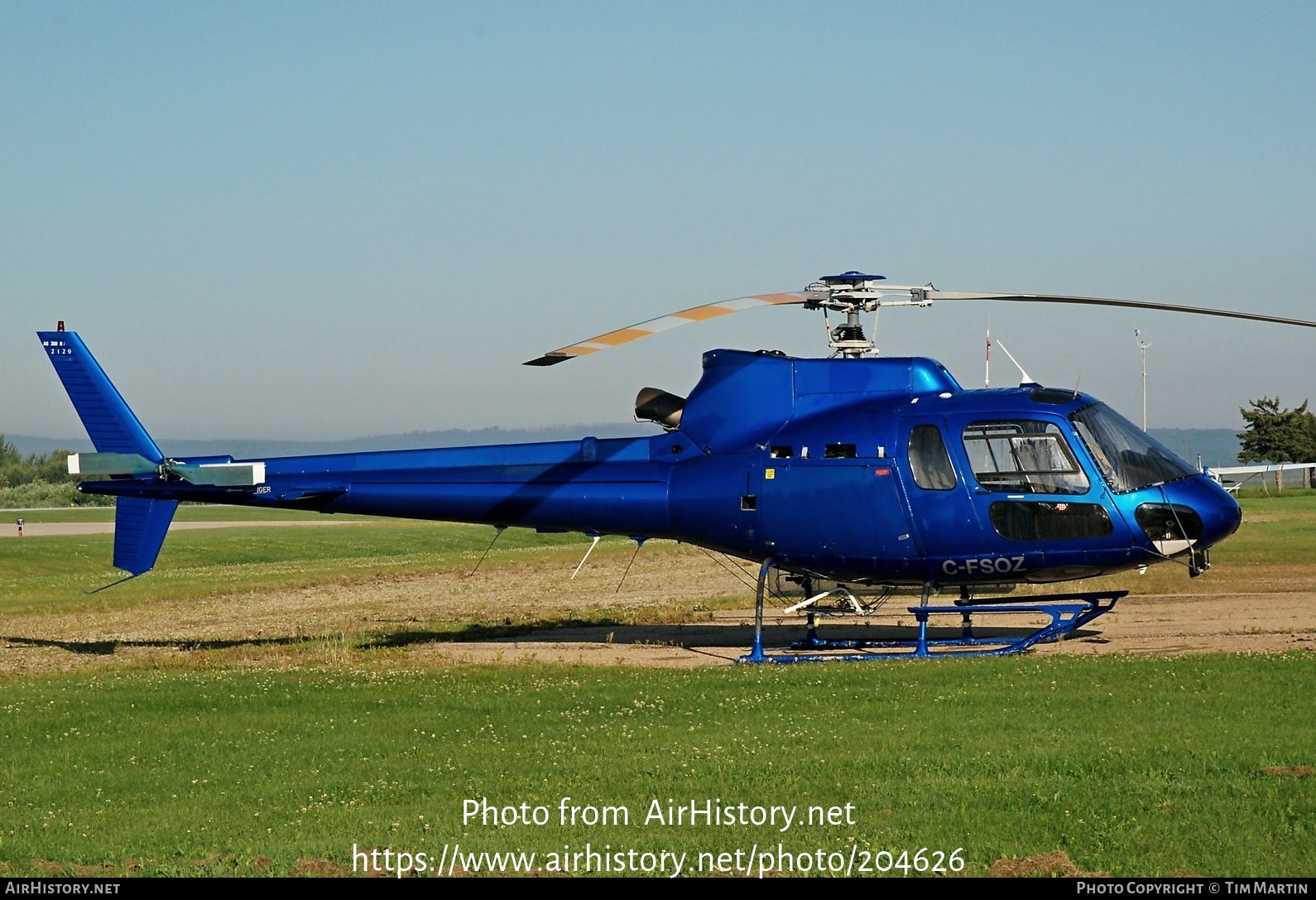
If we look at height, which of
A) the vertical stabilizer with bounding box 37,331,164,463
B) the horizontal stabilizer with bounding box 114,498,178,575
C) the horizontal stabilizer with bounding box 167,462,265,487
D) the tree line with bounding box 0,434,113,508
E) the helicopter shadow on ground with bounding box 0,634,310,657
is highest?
the vertical stabilizer with bounding box 37,331,164,463

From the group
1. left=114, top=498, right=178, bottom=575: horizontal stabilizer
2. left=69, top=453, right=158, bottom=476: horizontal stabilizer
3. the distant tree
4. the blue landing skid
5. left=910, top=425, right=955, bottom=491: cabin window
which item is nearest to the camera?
left=910, top=425, right=955, bottom=491: cabin window

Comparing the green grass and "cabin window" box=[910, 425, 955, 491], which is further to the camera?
"cabin window" box=[910, 425, 955, 491]

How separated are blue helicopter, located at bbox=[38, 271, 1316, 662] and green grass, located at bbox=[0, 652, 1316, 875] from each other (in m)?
1.74

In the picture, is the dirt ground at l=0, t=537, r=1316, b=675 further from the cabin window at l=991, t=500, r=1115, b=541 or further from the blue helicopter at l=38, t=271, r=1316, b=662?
the cabin window at l=991, t=500, r=1115, b=541

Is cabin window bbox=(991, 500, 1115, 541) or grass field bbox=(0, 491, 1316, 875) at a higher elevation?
cabin window bbox=(991, 500, 1115, 541)

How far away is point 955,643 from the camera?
1992cm

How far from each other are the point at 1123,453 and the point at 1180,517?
1036 millimetres

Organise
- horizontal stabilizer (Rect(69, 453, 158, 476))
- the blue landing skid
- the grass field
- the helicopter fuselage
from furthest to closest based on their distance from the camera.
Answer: horizontal stabilizer (Rect(69, 453, 158, 476)), the blue landing skid, the helicopter fuselage, the grass field

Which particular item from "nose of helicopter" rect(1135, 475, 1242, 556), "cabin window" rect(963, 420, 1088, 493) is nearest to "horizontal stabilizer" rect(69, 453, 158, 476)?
"cabin window" rect(963, 420, 1088, 493)

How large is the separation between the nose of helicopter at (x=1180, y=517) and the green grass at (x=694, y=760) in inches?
63.0

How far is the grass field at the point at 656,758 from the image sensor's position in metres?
9.14

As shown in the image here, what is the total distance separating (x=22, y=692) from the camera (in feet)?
57.5

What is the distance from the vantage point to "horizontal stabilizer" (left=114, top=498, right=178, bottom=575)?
A: 2081 centimetres

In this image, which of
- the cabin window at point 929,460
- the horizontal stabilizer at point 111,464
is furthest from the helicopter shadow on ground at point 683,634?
the horizontal stabilizer at point 111,464
